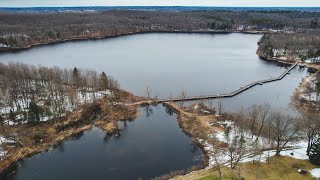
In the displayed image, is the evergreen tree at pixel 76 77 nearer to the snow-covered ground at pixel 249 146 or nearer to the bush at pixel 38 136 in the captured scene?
the bush at pixel 38 136

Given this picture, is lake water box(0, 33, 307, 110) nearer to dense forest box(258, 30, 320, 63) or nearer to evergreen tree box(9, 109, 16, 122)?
dense forest box(258, 30, 320, 63)

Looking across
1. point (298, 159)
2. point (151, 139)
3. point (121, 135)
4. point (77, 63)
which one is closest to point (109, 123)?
point (121, 135)

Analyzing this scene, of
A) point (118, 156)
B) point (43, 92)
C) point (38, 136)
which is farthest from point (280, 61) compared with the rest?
point (38, 136)

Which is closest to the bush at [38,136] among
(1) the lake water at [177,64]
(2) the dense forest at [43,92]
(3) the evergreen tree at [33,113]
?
(3) the evergreen tree at [33,113]

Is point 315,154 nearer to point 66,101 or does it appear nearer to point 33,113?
point 33,113

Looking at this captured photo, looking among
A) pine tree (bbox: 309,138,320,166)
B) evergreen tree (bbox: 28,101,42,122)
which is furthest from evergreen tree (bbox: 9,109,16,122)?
pine tree (bbox: 309,138,320,166)

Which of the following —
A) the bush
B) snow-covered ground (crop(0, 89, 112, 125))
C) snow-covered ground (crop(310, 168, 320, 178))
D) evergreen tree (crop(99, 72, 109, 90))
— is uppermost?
evergreen tree (crop(99, 72, 109, 90))

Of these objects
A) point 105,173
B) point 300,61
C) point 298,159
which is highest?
point 300,61

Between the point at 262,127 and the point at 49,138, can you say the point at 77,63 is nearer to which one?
the point at 49,138
